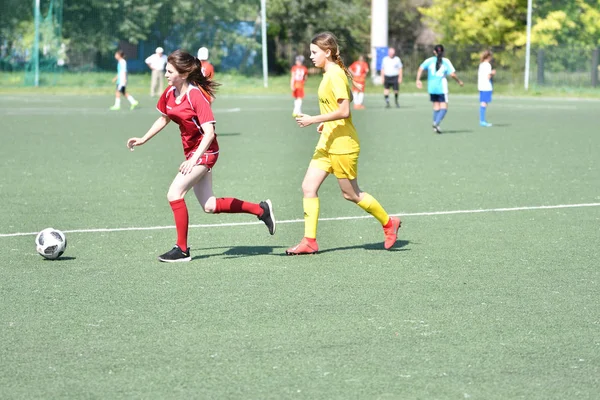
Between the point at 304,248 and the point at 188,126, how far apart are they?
1.42m

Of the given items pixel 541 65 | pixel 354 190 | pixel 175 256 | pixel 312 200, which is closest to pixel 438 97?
pixel 354 190

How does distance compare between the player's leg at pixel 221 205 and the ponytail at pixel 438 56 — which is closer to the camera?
the player's leg at pixel 221 205

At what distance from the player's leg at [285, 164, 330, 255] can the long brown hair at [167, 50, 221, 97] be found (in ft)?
3.58

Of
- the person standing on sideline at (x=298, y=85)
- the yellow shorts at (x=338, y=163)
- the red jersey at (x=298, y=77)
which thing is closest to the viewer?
the yellow shorts at (x=338, y=163)

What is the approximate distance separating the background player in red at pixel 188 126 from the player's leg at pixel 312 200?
2.60 feet

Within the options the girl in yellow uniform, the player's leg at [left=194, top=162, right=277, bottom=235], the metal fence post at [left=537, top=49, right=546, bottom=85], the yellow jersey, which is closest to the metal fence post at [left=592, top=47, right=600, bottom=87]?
the metal fence post at [left=537, top=49, right=546, bottom=85]

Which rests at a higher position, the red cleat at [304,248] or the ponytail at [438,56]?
the ponytail at [438,56]

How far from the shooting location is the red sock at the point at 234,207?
9.71 meters

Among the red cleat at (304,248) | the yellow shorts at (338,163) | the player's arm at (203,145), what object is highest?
the player's arm at (203,145)

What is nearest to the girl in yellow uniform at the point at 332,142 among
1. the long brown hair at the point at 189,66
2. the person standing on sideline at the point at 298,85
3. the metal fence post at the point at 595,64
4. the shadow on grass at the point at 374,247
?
the shadow on grass at the point at 374,247

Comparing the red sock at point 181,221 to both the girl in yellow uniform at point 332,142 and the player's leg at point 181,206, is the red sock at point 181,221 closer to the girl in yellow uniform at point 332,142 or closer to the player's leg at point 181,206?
the player's leg at point 181,206

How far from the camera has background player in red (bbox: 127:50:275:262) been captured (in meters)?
9.02

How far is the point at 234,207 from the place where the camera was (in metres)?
9.81

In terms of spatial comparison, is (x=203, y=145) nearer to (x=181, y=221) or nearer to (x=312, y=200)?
(x=181, y=221)
